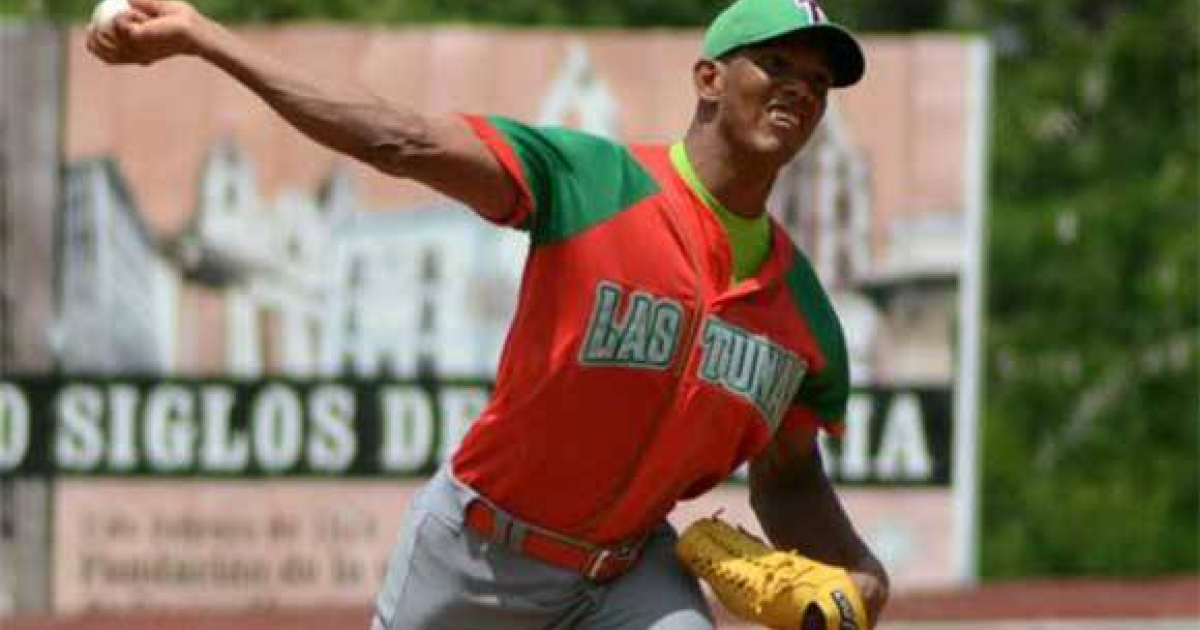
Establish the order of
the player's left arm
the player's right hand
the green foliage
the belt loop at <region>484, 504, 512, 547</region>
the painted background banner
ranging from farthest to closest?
the green foliage < the painted background banner < the player's left arm < the belt loop at <region>484, 504, 512, 547</region> < the player's right hand

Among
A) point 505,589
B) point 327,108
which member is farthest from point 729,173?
point 327,108

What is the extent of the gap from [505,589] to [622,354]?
21.7 inches

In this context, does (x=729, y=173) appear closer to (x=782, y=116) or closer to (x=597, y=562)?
(x=782, y=116)

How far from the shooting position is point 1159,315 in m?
15.5

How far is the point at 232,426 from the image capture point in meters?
13.6

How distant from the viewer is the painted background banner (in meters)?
13.5

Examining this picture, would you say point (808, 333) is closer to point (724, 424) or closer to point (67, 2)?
point (724, 424)

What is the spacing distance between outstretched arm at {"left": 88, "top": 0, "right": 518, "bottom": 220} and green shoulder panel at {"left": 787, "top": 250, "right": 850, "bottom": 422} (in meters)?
0.88

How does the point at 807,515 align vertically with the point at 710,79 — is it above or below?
below

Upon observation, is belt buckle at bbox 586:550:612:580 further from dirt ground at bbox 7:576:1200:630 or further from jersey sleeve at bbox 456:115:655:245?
dirt ground at bbox 7:576:1200:630

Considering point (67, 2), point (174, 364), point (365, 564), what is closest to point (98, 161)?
point (174, 364)

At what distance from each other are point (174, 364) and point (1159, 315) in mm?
5223

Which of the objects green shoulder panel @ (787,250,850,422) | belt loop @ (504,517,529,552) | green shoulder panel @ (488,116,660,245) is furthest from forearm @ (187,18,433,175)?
green shoulder panel @ (787,250,850,422)

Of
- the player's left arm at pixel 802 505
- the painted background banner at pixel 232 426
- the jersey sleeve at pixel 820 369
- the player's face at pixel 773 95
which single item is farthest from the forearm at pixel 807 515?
the painted background banner at pixel 232 426
